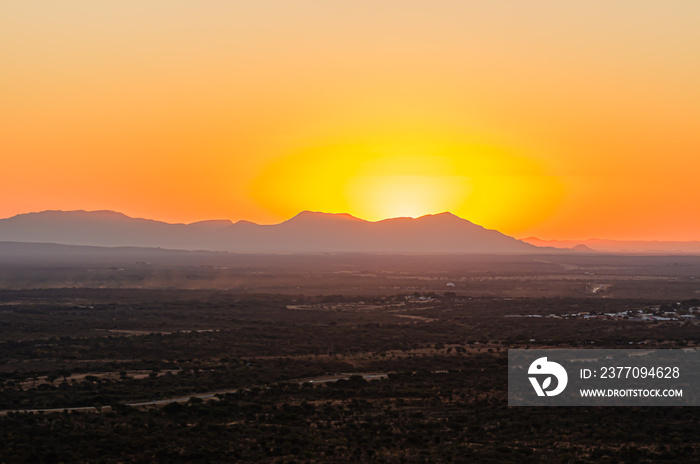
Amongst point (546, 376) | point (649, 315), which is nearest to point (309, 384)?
point (546, 376)

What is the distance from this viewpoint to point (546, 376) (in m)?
37.4

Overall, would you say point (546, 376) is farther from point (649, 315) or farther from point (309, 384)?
point (649, 315)

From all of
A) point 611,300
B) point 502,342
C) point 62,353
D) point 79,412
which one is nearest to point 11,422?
point 79,412

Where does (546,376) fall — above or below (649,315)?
below

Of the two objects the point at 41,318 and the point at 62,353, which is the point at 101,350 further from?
the point at 41,318

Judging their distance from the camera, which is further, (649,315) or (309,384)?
(649,315)

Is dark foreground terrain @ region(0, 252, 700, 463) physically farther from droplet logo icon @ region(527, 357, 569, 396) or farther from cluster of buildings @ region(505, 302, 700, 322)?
droplet logo icon @ region(527, 357, 569, 396)

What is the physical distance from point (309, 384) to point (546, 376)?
42.0 ft

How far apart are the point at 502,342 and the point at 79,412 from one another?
31113 millimetres

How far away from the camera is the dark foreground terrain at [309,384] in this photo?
76.5 feet

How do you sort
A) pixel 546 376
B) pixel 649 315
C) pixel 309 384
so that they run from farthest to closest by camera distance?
1. pixel 649 315
2. pixel 546 376
3. pixel 309 384

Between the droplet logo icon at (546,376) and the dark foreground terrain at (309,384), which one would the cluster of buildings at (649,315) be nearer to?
the dark foreground terrain at (309,384)

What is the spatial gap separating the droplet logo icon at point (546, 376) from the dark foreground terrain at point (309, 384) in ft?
6.08

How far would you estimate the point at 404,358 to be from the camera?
43.1m
